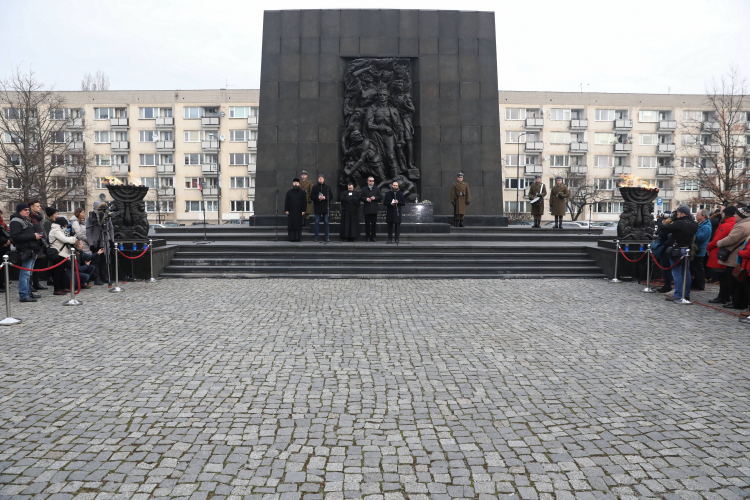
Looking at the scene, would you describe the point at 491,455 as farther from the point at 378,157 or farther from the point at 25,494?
the point at 378,157

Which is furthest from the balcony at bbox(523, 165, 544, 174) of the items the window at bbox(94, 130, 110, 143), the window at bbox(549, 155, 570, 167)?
the window at bbox(94, 130, 110, 143)

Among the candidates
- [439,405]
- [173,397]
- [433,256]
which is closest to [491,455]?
[439,405]

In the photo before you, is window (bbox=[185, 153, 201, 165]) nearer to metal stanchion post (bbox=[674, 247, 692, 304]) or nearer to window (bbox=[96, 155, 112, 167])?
window (bbox=[96, 155, 112, 167])

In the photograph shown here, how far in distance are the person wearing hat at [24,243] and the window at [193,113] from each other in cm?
5505

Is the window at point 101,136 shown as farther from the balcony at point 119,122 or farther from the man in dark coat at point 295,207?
the man in dark coat at point 295,207

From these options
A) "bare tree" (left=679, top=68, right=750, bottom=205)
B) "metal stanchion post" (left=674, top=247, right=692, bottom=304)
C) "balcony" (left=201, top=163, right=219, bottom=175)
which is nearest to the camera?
"metal stanchion post" (left=674, top=247, right=692, bottom=304)

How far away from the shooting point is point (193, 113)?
62.0 meters

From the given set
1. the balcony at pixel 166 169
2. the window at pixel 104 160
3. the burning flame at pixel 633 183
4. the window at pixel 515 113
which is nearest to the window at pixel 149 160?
the balcony at pixel 166 169

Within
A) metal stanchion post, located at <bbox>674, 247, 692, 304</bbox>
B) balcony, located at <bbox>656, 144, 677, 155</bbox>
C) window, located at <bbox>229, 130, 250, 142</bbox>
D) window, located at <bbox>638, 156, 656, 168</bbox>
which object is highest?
→ window, located at <bbox>229, 130, 250, 142</bbox>

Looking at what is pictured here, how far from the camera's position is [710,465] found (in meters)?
3.69

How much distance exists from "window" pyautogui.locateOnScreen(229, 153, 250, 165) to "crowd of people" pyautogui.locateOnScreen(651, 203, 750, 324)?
54.0 m

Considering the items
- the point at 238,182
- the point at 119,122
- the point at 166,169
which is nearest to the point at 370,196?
the point at 238,182

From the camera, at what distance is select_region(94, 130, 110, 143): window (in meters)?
62.8

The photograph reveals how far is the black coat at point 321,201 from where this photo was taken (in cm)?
1585
